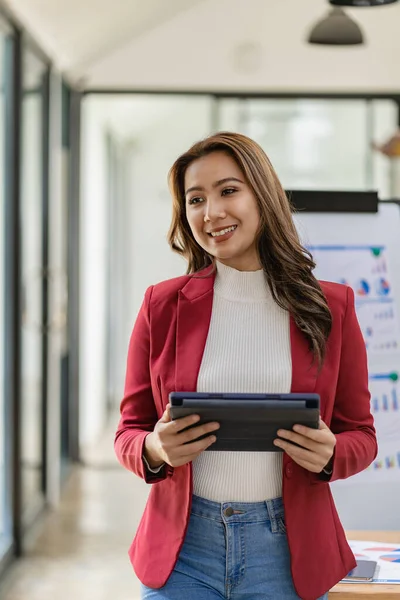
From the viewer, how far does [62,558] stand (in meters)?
4.52

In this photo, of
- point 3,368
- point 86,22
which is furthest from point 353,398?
Result: point 86,22

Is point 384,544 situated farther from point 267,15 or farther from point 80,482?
point 267,15

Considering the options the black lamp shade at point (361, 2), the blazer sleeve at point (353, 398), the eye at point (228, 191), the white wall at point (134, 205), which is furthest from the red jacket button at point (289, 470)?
the white wall at point (134, 205)

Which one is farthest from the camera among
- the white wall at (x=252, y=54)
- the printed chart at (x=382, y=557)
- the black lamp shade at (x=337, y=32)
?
the white wall at (x=252, y=54)

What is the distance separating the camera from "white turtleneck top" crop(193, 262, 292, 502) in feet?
5.31

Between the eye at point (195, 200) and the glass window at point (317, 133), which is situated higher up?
the glass window at point (317, 133)

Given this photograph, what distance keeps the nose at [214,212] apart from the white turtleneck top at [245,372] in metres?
0.17

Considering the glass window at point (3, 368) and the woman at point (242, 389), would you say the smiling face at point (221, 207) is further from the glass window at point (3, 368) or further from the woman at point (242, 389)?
the glass window at point (3, 368)

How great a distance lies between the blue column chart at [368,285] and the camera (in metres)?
2.55

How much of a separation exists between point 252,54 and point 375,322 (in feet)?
13.6

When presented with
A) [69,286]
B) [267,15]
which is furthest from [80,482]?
[267,15]

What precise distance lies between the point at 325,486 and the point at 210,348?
1.04 ft

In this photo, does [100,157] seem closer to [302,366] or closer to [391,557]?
[391,557]

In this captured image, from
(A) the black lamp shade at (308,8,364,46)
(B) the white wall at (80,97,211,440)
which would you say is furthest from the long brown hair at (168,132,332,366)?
(B) the white wall at (80,97,211,440)
